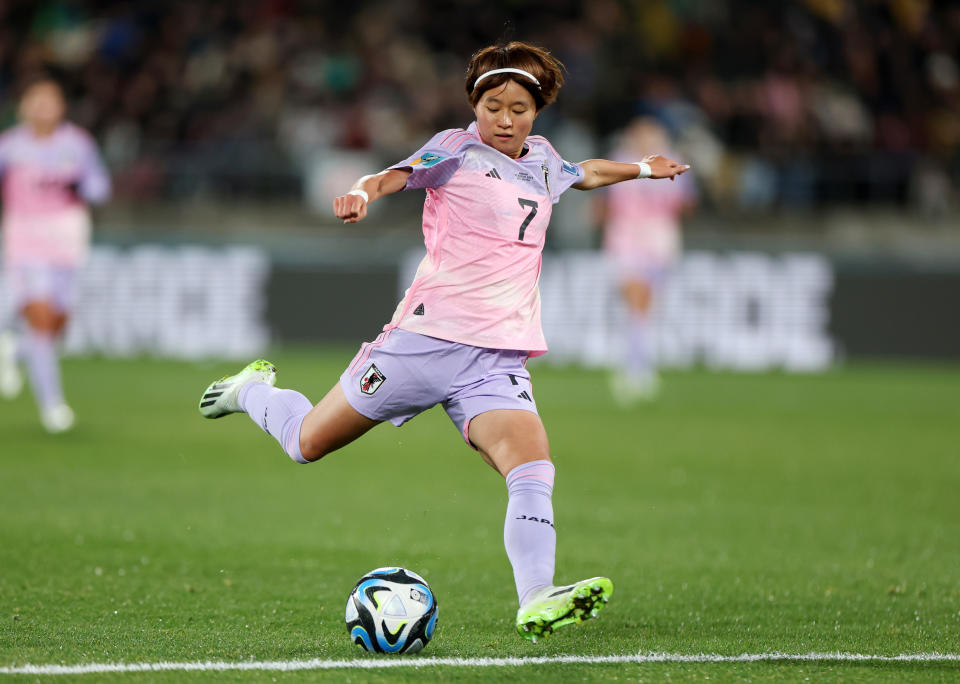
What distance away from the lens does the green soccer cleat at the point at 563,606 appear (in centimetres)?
431

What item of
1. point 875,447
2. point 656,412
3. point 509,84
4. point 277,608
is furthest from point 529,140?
point 656,412

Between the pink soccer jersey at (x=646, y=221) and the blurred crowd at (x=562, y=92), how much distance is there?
3057mm

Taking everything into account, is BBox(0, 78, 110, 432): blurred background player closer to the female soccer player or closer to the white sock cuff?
the female soccer player

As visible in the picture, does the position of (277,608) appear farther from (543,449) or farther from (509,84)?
(509,84)

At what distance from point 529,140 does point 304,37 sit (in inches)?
647

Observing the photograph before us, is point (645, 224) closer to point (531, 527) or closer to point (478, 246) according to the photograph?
point (478, 246)

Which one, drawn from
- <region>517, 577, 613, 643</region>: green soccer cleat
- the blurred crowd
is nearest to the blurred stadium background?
the blurred crowd

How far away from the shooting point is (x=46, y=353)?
11211 mm

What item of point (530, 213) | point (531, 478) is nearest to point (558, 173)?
point (530, 213)

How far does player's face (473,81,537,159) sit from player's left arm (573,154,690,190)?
47 centimetres

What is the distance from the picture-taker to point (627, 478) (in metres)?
9.43

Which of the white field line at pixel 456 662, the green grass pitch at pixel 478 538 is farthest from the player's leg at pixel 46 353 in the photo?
the white field line at pixel 456 662

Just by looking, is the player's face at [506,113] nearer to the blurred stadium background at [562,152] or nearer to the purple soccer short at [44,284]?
the purple soccer short at [44,284]

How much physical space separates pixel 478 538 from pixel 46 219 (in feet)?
19.9
